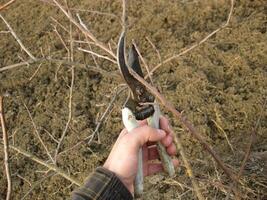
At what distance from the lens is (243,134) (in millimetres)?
3018

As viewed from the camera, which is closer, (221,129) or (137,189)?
(137,189)

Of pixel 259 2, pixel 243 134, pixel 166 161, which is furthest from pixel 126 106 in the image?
pixel 259 2

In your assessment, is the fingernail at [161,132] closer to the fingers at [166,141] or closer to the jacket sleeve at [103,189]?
the fingers at [166,141]

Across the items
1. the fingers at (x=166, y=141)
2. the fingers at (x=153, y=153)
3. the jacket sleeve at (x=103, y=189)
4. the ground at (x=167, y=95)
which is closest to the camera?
the jacket sleeve at (x=103, y=189)

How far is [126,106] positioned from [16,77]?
2639 millimetres

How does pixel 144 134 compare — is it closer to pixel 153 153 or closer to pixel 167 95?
pixel 153 153

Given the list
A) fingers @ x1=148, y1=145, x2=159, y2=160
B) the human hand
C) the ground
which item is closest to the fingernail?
the human hand

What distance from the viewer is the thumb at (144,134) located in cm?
158

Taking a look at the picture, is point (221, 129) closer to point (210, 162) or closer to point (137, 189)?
point (210, 162)

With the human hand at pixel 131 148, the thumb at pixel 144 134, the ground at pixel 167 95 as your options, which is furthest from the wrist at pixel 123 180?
the ground at pixel 167 95

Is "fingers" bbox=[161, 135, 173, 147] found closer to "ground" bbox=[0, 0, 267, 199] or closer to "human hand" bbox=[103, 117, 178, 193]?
"human hand" bbox=[103, 117, 178, 193]

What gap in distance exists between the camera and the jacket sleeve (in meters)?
1.53

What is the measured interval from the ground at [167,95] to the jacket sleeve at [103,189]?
88 cm

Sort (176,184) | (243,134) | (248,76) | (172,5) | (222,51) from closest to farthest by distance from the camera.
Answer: (176,184), (243,134), (248,76), (222,51), (172,5)
